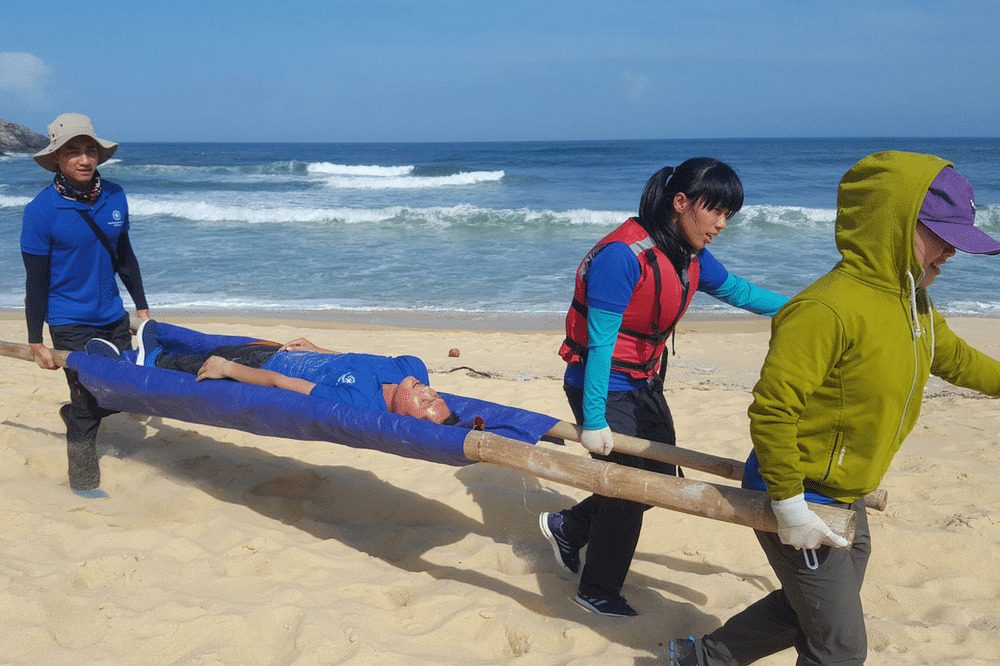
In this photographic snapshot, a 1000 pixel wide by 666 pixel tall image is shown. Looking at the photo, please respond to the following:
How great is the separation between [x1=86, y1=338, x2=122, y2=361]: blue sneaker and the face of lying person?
1.56 meters

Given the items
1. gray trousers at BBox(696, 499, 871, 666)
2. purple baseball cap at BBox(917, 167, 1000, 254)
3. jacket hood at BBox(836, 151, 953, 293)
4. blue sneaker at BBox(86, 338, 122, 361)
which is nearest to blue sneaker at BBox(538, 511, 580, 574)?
gray trousers at BBox(696, 499, 871, 666)

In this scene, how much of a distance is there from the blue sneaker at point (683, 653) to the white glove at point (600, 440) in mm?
648

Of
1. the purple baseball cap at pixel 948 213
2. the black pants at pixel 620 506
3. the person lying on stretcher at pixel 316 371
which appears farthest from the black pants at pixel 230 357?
the purple baseball cap at pixel 948 213

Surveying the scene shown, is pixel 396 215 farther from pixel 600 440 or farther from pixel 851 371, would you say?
pixel 851 371

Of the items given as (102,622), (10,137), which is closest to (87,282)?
(102,622)

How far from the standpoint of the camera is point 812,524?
188 cm

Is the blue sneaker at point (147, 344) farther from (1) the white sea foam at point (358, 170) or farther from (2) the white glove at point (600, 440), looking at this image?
(1) the white sea foam at point (358, 170)

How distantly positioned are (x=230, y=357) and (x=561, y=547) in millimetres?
2052

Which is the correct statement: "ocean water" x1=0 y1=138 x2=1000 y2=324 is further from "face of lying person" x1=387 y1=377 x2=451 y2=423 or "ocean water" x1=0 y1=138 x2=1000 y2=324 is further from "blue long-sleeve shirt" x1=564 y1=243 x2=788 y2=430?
"blue long-sleeve shirt" x1=564 y1=243 x2=788 y2=430

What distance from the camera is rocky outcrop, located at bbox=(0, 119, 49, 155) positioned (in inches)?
1927

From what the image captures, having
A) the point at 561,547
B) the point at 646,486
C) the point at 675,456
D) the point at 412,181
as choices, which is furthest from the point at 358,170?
the point at 646,486

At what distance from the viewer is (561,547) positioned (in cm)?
332

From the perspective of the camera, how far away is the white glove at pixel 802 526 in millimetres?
1871

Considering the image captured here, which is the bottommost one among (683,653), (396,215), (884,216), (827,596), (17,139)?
(683,653)
